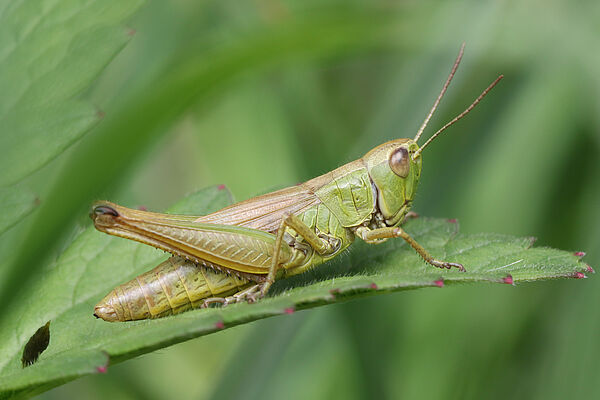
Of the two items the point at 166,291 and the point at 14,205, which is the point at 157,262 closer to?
the point at 166,291

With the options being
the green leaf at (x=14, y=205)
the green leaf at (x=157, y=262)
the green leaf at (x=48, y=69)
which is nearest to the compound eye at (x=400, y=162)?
the green leaf at (x=157, y=262)


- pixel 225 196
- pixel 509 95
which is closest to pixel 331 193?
pixel 225 196

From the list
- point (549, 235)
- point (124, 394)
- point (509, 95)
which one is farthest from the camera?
point (509, 95)

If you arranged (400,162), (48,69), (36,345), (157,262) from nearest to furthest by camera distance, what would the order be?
1. (36,345)
2. (48,69)
3. (157,262)
4. (400,162)

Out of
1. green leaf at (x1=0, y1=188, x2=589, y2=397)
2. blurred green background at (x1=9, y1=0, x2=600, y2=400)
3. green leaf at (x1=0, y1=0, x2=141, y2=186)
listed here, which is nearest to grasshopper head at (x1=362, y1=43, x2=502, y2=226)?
green leaf at (x1=0, y1=188, x2=589, y2=397)

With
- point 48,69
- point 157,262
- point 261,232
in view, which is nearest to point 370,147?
point 261,232

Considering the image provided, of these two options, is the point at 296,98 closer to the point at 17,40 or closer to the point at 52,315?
the point at 17,40
